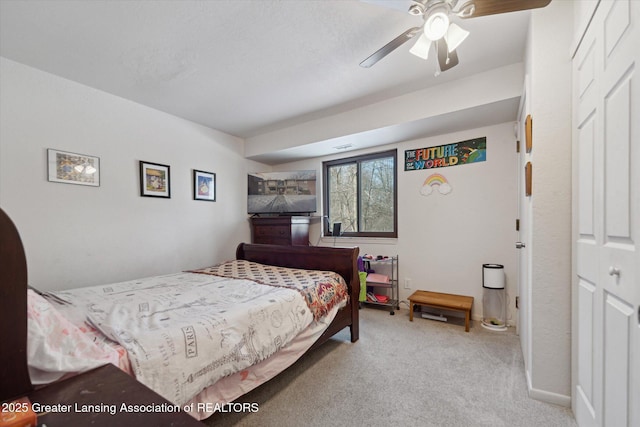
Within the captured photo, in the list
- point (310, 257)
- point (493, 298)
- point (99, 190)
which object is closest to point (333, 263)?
point (310, 257)

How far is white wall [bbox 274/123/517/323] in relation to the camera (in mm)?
2814

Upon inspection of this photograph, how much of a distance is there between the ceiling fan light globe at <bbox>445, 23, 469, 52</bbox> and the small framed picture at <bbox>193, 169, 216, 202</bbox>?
309cm

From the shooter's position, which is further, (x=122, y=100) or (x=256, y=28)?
(x=122, y=100)

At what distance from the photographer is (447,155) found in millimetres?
3166

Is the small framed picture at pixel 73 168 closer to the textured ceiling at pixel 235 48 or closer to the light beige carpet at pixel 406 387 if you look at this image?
the textured ceiling at pixel 235 48

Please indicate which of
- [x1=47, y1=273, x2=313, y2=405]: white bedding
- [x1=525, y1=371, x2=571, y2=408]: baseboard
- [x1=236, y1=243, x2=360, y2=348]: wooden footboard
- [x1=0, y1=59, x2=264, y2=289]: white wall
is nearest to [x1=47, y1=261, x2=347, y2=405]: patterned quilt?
[x1=47, y1=273, x2=313, y2=405]: white bedding

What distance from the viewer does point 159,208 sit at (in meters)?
3.14

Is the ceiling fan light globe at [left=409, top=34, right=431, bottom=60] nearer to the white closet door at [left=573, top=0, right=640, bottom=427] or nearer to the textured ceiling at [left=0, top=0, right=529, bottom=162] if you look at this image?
the textured ceiling at [left=0, top=0, right=529, bottom=162]

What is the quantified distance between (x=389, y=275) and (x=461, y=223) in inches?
43.3

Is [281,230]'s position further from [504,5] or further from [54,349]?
[504,5]

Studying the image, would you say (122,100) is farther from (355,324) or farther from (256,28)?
(355,324)

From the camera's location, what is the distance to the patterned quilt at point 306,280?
2.04 meters

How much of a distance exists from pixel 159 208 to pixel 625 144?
369 centimetres

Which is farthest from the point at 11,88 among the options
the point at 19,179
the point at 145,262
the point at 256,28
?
the point at 256,28
